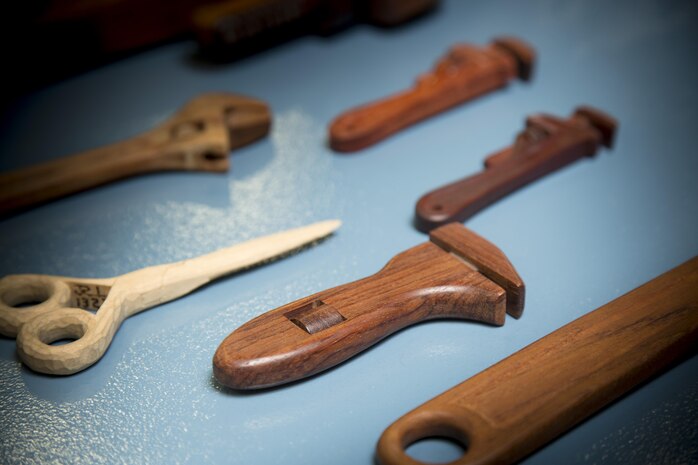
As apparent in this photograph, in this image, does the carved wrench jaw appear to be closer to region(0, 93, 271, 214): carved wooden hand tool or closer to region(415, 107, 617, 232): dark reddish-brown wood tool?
region(0, 93, 271, 214): carved wooden hand tool

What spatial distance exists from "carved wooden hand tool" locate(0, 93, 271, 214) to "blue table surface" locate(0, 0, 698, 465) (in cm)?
2

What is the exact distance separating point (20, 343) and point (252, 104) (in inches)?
17.9

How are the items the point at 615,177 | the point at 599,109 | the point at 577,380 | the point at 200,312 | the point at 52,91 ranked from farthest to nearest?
the point at 52,91 → the point at 599,109 → the point at 615,177 → the point at 200,312 → the point at 577,380

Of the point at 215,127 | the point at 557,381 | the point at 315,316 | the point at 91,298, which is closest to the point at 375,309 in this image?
the point at 315,316

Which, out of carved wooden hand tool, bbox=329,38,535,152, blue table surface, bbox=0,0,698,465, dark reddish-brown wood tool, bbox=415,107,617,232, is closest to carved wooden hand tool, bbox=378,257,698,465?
blue table surface, bbox=0,0,698,465

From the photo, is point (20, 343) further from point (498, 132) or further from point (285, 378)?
point (498, 132)

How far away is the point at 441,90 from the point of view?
1.19 meters

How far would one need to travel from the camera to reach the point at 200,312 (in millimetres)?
897

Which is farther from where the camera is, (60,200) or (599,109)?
(599,109)

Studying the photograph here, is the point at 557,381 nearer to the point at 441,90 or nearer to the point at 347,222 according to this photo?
the point at 347,222

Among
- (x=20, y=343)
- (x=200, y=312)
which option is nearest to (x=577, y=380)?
(x=200, y=312)

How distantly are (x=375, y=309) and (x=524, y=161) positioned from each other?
1.05 ft

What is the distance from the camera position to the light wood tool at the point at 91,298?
2.67 feet

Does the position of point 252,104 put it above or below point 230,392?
above
